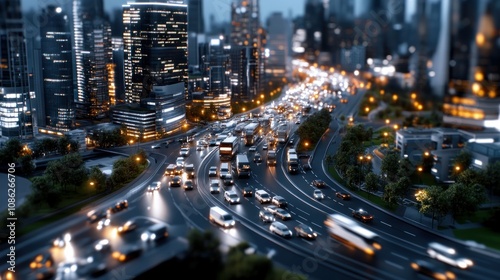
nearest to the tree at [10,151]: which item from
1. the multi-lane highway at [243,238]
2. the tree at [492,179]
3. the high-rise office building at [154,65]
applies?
the high-rise office building at [154,65]

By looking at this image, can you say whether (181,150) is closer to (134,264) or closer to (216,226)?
(216,226)

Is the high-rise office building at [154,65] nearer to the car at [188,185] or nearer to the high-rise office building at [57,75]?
the high-rise office building at [57,75]

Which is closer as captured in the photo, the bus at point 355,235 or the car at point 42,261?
the car at point 42,261

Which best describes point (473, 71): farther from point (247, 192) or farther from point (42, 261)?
point (42, 261)

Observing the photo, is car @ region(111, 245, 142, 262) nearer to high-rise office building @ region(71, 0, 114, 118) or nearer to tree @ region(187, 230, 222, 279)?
tree @ region(187, 230, 222, 279)

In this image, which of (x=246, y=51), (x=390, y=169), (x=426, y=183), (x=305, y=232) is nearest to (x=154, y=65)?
(x=390, y=169)

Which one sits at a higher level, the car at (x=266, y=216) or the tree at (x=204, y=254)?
the tree at (x=204, y=254)

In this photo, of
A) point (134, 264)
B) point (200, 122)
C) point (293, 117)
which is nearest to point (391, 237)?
point (134, 264)
